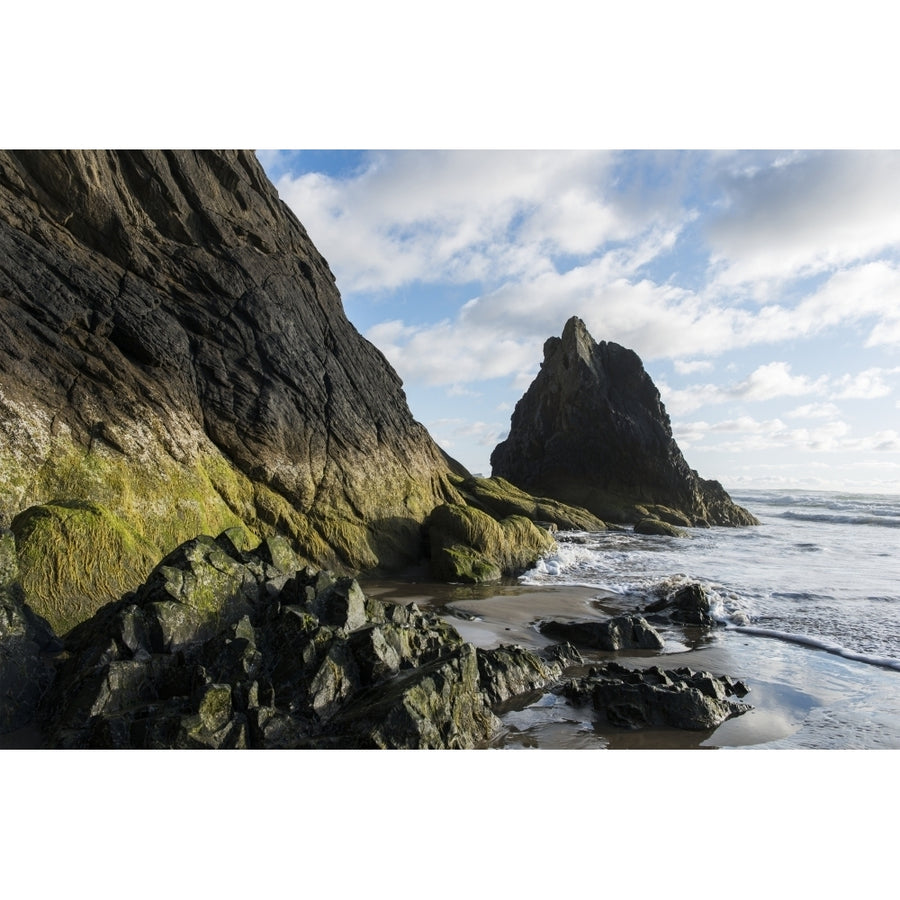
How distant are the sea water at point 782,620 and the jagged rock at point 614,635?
1.31 ft

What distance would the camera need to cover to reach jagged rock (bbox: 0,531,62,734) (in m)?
5.90

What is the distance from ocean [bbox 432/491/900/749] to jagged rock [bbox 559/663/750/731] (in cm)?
19

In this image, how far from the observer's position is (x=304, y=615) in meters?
7.07

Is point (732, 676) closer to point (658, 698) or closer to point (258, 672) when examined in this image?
point (658, 698)

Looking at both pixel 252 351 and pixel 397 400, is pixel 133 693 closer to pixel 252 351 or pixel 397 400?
pixel 252 351

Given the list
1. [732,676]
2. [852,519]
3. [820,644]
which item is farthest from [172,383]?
[852,519]

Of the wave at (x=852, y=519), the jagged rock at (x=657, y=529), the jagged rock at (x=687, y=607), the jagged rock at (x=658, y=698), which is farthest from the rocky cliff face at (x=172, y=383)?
the wave at (x=852, y=519)

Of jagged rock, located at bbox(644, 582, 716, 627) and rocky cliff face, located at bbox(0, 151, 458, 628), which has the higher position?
rocky cliff face, located at bbox(0, 151, 458, 628)

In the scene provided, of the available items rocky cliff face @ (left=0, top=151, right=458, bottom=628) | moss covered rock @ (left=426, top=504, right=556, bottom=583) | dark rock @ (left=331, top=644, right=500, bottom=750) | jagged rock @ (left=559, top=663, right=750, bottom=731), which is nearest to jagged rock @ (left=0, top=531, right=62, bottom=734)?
rocky cliff face @ (left=0, top=151, right=458, bottom=628)

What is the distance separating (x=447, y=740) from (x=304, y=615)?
233cm

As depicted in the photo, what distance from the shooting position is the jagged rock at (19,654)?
5902 mm

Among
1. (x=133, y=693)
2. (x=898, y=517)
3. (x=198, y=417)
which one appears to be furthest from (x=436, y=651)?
(x=898, y=517)

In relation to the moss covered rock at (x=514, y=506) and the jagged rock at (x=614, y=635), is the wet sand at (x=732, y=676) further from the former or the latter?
the moss covered rock at (x=514, y=506)

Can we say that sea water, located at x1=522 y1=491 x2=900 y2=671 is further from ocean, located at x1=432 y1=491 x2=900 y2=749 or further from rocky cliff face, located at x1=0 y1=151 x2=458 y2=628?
rocky cliff face, located at x1=0 y1=151 x2=458 y2=628
